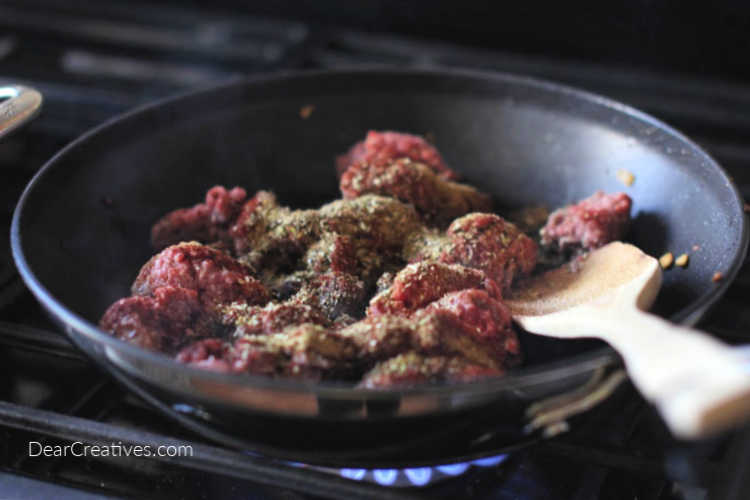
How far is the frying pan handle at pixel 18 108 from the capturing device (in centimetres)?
131

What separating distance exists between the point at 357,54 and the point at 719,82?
46.9 inches

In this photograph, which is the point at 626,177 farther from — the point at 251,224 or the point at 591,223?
the point at 251,224

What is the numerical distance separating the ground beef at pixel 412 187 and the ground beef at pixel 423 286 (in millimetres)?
328

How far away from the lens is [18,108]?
1.35 m

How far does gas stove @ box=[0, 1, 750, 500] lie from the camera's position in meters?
1.15

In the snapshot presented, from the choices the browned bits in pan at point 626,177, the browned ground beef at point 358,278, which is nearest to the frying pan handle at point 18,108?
the browned ground beef at point 358,278

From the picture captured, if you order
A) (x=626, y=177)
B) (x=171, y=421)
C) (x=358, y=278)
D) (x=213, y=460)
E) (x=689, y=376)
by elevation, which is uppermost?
(x=689, y=376)

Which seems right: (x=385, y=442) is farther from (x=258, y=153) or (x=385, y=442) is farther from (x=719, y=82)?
(x=719, y=82)

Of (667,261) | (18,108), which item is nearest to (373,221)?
(667,261)

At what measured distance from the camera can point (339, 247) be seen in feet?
4.70

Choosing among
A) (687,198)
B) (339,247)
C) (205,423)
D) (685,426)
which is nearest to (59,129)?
(339,247)

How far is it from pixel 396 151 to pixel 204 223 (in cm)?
50

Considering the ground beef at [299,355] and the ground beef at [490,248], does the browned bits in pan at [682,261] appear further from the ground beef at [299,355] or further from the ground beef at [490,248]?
the ground beef at [299,355]

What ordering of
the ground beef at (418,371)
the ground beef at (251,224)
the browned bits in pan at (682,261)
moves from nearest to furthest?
the ground beef at (418,371) < the browned bits in pan at (682,261) < the ground beef at (251,224)
